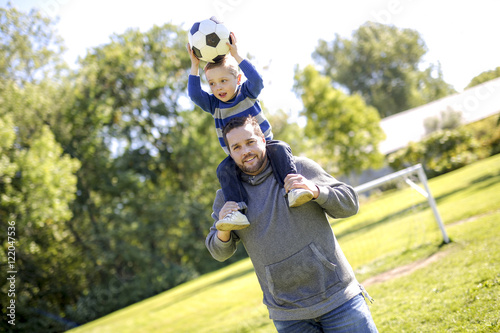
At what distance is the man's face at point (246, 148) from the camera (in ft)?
9.24

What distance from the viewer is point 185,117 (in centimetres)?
3033

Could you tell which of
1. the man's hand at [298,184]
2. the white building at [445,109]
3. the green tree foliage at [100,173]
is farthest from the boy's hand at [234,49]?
the white building at [445,109]

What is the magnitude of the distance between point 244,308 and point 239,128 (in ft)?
25.1

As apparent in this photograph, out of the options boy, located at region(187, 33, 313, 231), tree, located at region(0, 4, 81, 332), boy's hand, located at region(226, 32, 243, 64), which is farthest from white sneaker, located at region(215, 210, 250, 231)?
tree, located at region(0, 4, 81, 332)

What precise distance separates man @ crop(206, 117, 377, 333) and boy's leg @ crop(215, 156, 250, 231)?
0.06 metres

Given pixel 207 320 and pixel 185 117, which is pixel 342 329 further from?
pixel 185 117

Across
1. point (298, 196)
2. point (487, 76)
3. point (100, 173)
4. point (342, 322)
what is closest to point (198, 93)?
point (298, 196)

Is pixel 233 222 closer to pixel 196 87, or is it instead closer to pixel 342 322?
pixel 342 322

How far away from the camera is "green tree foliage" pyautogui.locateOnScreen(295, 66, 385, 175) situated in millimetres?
30734

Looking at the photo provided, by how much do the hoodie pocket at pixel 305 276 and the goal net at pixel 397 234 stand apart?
6.73 meters

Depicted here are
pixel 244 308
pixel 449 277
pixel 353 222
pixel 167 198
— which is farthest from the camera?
pixel 167 198

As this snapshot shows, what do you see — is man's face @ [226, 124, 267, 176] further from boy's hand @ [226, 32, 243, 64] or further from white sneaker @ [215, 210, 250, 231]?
boy's hand @ [226, 32, 243, 64]

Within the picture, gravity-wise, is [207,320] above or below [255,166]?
below

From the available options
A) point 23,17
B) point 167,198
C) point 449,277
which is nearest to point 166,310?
point 449,277
